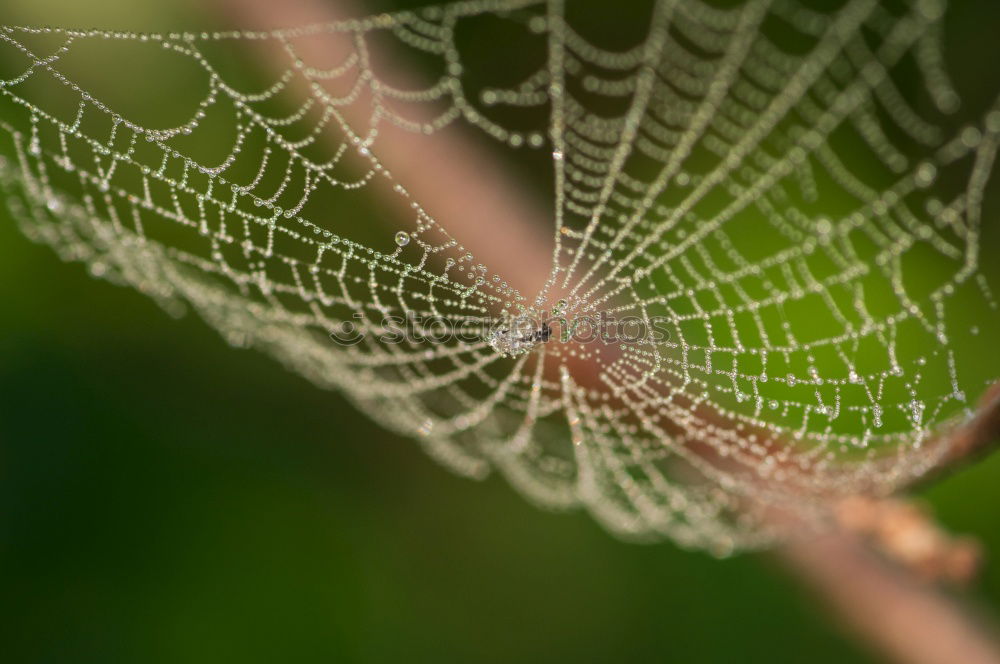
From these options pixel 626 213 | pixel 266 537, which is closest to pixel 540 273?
pixel 626 213

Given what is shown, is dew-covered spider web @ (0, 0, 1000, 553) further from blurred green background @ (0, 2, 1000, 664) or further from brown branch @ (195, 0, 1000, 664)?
blurred green background @ (0, 2, 1000, 664)

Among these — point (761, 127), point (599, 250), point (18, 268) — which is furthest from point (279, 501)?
point (761, 127)

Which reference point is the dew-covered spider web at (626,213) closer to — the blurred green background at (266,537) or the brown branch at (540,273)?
the brown branch at (540,273)

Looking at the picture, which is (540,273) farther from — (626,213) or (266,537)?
(266,537)

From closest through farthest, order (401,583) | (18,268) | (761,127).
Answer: (761,127)
(18,268)
(401,583)

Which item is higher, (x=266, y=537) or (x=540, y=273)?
(x=540, y=273)

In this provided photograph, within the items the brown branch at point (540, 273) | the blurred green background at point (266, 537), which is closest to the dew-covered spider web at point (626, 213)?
the brown branch at point (540, 273)

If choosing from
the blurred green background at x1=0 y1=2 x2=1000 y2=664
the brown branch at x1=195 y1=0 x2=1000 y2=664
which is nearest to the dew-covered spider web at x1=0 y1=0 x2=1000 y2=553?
the brown branch at x1=195 y1=0 x2=1000 y2=664

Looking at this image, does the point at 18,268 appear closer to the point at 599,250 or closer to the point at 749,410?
the point at 599,250
